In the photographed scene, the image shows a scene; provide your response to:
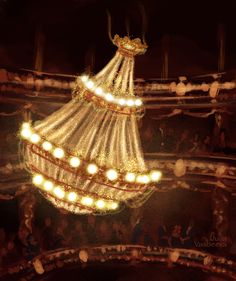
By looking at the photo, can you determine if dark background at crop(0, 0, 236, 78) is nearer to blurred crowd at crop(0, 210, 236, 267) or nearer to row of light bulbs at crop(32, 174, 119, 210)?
row of light bulbs at crop(32, 174, 119, 210)

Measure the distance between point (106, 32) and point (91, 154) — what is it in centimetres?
404

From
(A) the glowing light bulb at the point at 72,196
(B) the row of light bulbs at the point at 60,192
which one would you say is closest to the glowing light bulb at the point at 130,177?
(B) the row of light bulbs at the point at 60,192

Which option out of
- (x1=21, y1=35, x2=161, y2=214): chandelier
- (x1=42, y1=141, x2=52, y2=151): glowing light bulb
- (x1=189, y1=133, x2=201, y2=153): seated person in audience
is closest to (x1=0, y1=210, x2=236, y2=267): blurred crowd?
(x1=189, y1=133, x2=201, y2=153): seated person in audience

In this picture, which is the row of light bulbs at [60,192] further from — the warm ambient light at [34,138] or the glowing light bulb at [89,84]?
the glowing light bulb at [89,84]

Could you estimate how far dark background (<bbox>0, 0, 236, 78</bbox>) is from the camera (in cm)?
862

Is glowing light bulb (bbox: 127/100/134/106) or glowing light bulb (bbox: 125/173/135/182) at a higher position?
glowing light bulb (bbox: 127/100/134/106)

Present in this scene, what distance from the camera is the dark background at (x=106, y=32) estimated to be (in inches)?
339

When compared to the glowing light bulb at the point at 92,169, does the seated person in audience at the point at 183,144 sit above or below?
above

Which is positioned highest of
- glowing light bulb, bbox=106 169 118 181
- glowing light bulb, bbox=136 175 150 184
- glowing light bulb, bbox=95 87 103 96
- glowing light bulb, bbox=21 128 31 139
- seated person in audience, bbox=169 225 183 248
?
glowing light bulb, bbox=95 87 103 96

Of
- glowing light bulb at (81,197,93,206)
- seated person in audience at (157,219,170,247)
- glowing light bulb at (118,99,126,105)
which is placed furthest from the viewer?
seated person in audience at (157,219,170,247)

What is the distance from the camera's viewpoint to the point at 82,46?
9891 millimetres

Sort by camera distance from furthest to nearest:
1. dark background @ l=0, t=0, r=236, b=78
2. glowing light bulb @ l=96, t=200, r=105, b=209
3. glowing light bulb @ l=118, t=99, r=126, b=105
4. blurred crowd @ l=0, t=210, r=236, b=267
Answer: blurred crowd @ l=0, t=210, r=236, b=267, dark background @ l=0, t=0, r=236, b=78, glowing light bulb @ l=118, t=99, r=126, b=105, glowing light bulb @ l=96, t=200, r=105, b=209

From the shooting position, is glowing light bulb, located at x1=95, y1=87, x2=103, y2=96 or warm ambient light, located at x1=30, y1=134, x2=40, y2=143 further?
glowing light bulb, located at x1=95, y1=87, x2=103, y2=96

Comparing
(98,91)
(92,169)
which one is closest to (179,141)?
(98,91)
